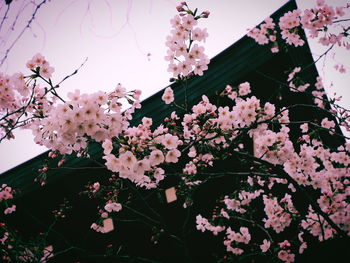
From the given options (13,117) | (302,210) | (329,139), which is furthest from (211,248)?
(13,117)

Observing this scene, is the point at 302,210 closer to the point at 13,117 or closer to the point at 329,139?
the point at 329,139

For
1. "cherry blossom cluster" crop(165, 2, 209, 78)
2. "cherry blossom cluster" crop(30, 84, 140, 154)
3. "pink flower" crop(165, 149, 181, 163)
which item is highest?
"cherry blossom cluster" crop(165, 2, 209, 78)

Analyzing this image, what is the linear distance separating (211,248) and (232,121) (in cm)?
361

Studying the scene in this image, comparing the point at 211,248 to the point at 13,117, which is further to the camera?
the point at 211,248

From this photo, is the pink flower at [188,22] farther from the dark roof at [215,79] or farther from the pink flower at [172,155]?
the dark roof at [215,79]

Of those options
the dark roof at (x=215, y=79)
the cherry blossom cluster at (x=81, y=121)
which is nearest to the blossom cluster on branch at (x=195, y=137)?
the cherry blossom cluster at (x=81, y=121)

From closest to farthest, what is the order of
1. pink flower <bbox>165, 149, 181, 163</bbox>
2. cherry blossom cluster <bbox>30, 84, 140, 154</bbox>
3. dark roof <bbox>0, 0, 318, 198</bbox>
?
cherry blossom cluster <bbox>30, 84, 140, 154</bbox> → pink flower <bbox>165, 149, 181, 163</bbox> → dark roof <bbox>0, 0, 318, 198</bbox>

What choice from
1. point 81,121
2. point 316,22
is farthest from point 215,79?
point 81,121

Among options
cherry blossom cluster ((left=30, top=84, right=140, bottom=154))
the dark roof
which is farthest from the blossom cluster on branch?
the dark roof

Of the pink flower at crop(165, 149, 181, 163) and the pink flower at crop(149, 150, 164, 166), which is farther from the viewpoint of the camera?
the pink flower at crop(165, 149, 181, 163)

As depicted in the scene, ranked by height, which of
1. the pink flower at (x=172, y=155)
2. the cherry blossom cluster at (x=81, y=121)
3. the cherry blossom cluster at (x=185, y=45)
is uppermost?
the cherry blossom cluster at (x=185, y=45)

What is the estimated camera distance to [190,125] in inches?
116

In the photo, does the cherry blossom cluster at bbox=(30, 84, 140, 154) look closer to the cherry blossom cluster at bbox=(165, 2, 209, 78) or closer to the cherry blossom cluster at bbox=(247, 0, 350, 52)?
the cherry blossom cluster at bbox=(165, 2, 209, 78)

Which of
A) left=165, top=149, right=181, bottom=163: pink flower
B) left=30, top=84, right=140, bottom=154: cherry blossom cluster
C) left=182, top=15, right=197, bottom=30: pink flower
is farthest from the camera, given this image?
left=182, top=15, right=197, bottom=30: pink flower
